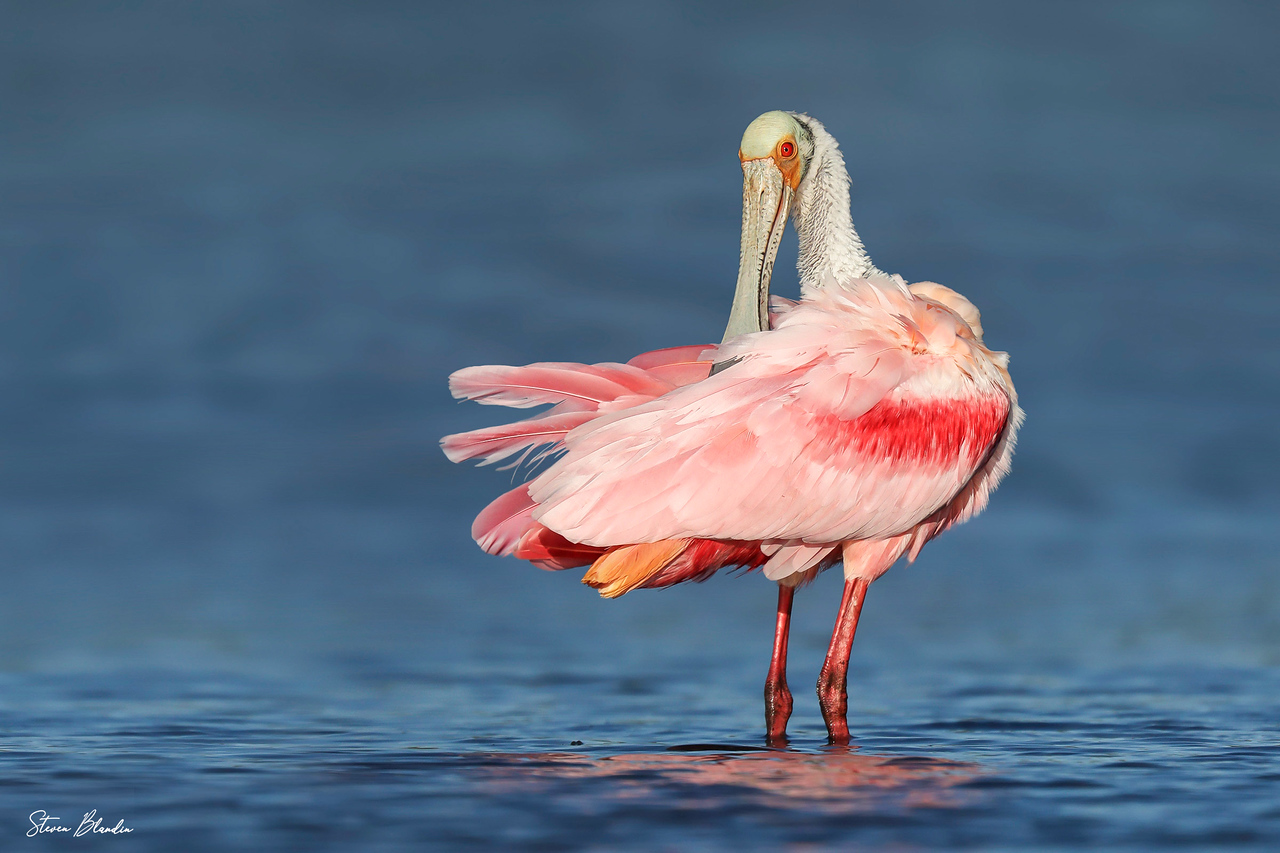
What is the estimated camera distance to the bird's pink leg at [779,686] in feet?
30.4

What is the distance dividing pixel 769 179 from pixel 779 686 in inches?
119

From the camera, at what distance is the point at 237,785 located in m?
6.94

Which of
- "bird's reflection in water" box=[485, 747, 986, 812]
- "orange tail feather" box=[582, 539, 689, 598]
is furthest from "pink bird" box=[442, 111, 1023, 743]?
"bird's reflection in water" box=[485, 747, 986, 812]

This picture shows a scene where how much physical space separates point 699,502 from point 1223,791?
2.76 m

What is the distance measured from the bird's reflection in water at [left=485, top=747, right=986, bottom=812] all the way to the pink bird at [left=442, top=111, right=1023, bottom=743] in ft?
3.53

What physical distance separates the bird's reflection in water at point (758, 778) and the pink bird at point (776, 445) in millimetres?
1077

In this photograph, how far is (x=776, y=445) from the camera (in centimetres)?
813

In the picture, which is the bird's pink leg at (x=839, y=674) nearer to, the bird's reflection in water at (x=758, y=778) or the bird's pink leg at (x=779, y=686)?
the bird's pink leg at (x=779, y=686)

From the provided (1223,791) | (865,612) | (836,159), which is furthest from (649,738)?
(865,612)

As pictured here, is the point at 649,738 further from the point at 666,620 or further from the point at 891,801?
the point at 666,620

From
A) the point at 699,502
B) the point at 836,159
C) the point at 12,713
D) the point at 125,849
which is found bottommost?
the point at 125,849

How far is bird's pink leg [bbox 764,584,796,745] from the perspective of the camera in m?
9.27
